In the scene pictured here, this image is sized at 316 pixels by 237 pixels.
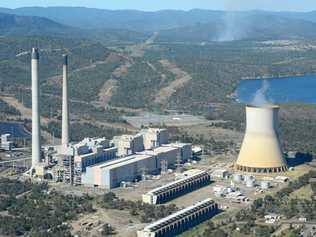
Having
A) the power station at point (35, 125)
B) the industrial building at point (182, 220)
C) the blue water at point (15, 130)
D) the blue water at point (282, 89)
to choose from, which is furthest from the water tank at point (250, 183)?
the blue water at point (282, 89)

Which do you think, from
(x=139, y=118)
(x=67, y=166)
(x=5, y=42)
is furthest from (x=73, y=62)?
(x=67, y=166)

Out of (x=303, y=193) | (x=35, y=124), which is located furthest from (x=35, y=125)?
(x=303, y=193)

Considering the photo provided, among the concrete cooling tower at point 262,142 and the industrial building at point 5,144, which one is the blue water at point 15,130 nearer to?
the industrial building at point 5,144

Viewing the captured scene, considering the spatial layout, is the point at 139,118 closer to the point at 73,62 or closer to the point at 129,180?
the point at 129,180

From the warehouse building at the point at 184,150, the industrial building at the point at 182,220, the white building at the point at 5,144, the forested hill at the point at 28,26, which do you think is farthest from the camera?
the forested hill at the point at 28,26

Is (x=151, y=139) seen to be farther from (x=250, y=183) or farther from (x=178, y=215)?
(x=178, y=215)
